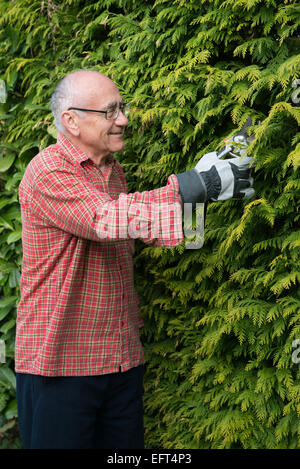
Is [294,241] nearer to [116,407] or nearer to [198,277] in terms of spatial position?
[198,277]

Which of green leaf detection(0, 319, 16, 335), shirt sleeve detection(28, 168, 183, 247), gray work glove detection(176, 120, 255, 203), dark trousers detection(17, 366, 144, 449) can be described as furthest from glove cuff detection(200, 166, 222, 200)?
green leaf detection(0, 319, 16, 335)

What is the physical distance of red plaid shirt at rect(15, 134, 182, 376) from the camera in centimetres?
212

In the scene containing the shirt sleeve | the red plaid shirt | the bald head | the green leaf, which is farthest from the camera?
the green leaf

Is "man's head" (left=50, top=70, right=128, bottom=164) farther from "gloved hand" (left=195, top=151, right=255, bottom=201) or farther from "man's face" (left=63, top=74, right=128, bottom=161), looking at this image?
"gloved hand" (left=195, top=151, right=255, bottom=201)

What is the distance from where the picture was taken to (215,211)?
2.65 m

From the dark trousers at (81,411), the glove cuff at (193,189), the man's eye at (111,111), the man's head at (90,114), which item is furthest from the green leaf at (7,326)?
the glove cuff at (193,189)

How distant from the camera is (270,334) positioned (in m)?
2.38

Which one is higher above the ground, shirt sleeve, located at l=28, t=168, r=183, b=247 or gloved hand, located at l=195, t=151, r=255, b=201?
gloved hand, located at l=195, t=151, r=255, b=201

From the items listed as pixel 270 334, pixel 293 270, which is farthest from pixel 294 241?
pixel 270 334

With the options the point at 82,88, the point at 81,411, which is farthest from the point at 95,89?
the point at 81,411

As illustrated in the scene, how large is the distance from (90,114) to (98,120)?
1.6 inches

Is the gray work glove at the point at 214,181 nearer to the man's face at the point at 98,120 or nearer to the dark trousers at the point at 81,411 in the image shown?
the man's face at the point at 98,120

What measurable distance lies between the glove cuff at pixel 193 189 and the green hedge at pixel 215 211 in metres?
0.32

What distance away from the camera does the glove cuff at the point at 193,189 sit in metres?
1.96
